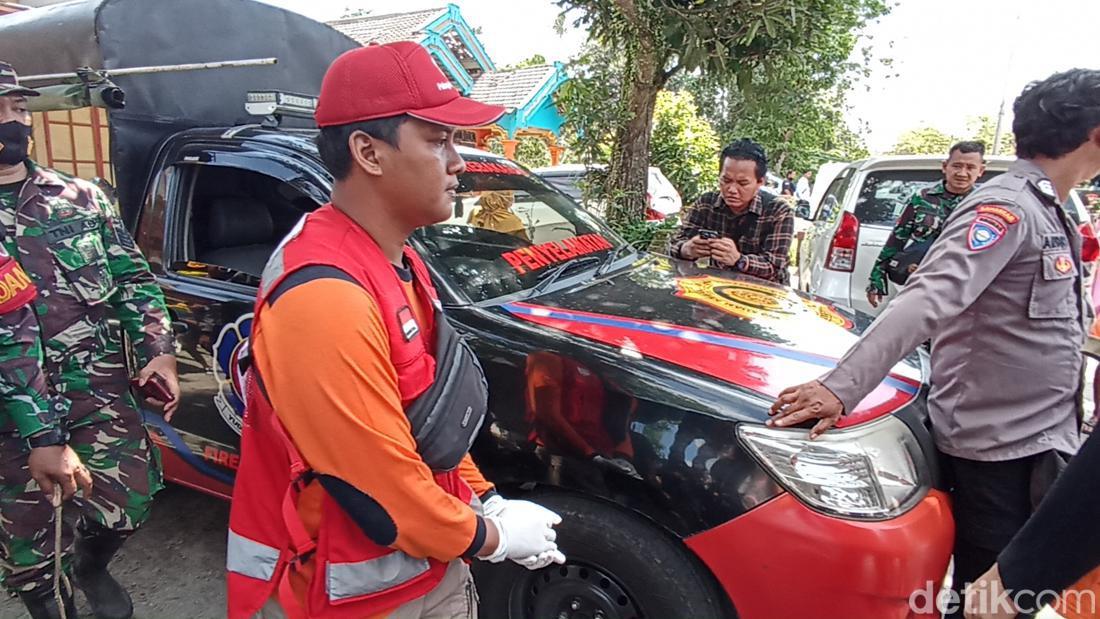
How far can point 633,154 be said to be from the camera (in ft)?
18.3

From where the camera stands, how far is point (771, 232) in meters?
3.63

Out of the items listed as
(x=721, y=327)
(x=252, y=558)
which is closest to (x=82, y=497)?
(x=252, y=558)

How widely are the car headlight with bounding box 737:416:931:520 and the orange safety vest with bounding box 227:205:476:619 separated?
0.89 meters

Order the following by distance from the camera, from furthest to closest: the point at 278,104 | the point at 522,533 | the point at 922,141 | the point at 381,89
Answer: the point at 922,141
the point at 278,104
the point at 522,533
the point at 381,89

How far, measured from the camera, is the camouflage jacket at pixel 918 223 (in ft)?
13.5

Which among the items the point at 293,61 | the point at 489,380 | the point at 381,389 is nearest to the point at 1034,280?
the point at 489,380

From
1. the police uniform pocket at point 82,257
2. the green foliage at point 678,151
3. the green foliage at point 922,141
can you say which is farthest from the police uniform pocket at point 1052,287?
the green foliage at point 922,141

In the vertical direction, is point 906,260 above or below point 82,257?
below

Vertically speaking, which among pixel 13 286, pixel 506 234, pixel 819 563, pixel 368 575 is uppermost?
pixel 506 234

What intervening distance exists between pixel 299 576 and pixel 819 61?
220 inches

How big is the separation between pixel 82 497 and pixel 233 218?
3.96 ft

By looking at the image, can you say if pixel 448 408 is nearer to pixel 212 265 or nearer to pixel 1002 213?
pixel 1002 213

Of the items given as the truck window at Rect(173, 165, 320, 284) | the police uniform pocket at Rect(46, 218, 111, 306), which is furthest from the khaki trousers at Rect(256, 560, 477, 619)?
the truck window at Rect(173, 165, 320, 284)

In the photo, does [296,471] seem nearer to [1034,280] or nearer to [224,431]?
[224,431]
